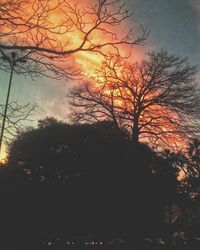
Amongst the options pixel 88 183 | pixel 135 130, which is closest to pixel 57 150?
pixel 88 183

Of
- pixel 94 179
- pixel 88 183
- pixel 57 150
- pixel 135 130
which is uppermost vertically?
pixel 135 130

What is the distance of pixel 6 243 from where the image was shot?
1412 cm

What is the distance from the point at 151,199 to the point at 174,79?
9.06m

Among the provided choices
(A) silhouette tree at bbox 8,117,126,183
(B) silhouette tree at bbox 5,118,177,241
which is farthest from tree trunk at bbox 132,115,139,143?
(A) silhouette tree at bbox 8,117,126,183

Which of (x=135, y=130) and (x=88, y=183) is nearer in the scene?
(x=135, y=130)

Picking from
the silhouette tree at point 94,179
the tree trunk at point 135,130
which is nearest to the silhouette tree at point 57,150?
the silhouette tree at point 94,179

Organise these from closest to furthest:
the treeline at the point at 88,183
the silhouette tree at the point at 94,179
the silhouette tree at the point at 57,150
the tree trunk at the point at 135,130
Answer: the tree trunk at the point at 135,130 → the treeline at the point at 88,183 → the silhouette tree at the point at 94,179 → the silhouette tree at the point at 57,150

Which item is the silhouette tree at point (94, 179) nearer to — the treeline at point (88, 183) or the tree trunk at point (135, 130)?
the treeline at point (88, 183)

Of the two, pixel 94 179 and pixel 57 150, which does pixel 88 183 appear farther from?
pixel 57 150

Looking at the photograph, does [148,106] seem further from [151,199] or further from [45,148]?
[45,148]

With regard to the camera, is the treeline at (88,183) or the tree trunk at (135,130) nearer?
the tree trunk at (135,130)

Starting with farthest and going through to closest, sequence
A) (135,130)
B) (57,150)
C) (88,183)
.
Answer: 1. (57,150)
2. (88,183)
3. (135,130)

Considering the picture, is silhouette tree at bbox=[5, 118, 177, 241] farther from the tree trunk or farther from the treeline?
the tree trunk

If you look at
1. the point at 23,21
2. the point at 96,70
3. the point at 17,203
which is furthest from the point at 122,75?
the point at 23,21
